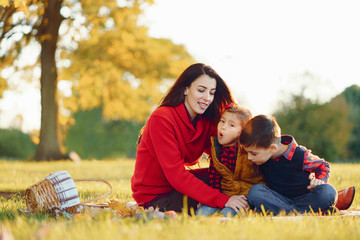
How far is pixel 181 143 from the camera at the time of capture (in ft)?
13.0

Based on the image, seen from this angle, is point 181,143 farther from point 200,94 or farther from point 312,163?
point 312,163

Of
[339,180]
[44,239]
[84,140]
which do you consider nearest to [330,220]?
[44,239]

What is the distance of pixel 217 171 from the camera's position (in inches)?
162

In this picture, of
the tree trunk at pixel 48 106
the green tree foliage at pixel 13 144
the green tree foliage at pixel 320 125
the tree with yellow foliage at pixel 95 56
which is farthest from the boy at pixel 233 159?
the green tree foliage at pixel 13 144

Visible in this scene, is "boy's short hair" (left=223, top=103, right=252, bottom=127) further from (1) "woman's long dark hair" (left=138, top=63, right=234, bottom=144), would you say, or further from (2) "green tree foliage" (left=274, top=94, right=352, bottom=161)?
(2) "green tree foliage" (left=274, top=94, right=352, bottom=161)

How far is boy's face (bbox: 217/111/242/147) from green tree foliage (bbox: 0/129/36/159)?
22880 mm

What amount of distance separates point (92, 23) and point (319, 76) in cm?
1458

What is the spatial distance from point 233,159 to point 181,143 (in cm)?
55

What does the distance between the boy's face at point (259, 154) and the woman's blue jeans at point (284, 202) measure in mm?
253

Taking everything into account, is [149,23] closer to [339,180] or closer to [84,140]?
[339,180]

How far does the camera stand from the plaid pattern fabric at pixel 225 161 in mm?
3990

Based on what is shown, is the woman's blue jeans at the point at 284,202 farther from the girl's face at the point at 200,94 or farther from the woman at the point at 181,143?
the girl's face at the point at 200,94

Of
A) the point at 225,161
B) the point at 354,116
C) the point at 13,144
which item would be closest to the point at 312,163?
the point at 225,161

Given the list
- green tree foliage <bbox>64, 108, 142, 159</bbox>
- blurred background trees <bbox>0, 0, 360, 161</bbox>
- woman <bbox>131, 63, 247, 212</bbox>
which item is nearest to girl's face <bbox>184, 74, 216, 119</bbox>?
woman <bbox>131, 63, 247, 212</bbox>
